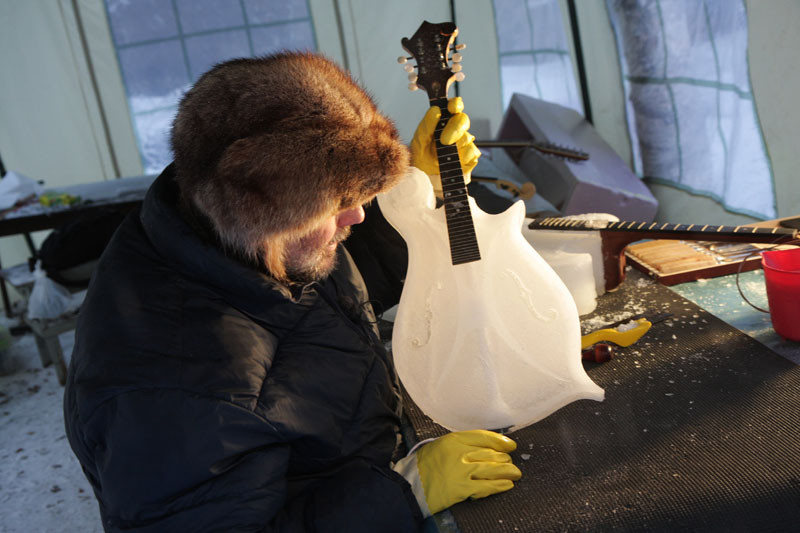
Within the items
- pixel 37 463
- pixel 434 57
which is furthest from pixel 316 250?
pixel 37 463

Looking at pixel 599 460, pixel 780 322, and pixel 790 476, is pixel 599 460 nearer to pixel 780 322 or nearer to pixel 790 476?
pixel 790 476

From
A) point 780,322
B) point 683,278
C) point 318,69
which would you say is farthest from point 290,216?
point 683,278

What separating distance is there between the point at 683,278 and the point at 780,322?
404 millimetres

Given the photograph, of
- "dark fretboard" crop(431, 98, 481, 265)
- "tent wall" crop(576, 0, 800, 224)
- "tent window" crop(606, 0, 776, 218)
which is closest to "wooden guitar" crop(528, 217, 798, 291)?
"dark fretboard" crop(431, 98, 481, 265)

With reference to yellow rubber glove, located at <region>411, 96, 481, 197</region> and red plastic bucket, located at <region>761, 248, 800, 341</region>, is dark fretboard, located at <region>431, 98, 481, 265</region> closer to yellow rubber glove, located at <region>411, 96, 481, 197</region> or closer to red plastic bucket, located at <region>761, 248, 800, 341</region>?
yellow rubber glove, located at <region>411, 96, 481, 197</region>

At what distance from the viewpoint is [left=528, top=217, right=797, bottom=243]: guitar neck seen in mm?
1384

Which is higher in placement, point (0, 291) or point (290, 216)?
point (290, 216)

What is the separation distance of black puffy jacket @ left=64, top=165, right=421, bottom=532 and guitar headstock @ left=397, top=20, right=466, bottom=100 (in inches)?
19.5

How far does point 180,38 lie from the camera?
4.23m

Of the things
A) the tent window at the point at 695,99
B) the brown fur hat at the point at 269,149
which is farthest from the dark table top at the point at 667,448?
the tent window at the point at 695,99

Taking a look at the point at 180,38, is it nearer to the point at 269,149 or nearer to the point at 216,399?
the point at 269,149

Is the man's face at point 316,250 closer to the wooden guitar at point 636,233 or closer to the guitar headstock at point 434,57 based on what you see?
the guitar headstock at point 434,57

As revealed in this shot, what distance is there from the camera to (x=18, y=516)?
225 cm

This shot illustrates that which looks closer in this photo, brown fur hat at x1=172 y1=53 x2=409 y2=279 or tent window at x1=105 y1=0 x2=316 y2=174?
brown fur hat at x1=172 y1=53 x2=409 y2=279
